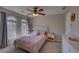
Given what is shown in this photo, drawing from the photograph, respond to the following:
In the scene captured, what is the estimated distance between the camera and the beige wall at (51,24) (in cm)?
161

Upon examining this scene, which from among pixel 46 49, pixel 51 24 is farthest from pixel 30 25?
pixel 46 49

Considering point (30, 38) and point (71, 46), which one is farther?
point (30, 38)

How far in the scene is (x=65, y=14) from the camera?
1.56m

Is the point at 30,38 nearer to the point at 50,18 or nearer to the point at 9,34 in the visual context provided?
the point at 9,34

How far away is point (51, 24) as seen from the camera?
1.65m

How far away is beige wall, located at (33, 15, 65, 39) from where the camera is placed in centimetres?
161

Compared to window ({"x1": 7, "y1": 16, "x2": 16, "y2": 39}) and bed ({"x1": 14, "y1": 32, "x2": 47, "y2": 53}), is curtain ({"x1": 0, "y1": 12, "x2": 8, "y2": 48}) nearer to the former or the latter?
window ({"x1": 7, "y1": 16, "x2": 16, "y2": 39})

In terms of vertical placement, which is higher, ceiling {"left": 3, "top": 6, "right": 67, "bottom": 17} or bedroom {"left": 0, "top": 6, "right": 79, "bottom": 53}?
ceiling {"left": 3, "top": 6, "right": 67, "bottom": 17}

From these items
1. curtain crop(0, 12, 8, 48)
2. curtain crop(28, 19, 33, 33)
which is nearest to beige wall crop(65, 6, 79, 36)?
curtain crop(28, 19, 33, 33)

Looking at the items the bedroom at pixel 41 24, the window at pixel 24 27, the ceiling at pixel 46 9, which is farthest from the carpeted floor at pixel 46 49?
the ceiling at pixel 46 9

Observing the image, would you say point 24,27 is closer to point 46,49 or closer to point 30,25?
point 30,25

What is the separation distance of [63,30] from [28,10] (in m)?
0.69

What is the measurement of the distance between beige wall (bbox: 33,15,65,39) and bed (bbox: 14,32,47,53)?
0.14 meters
